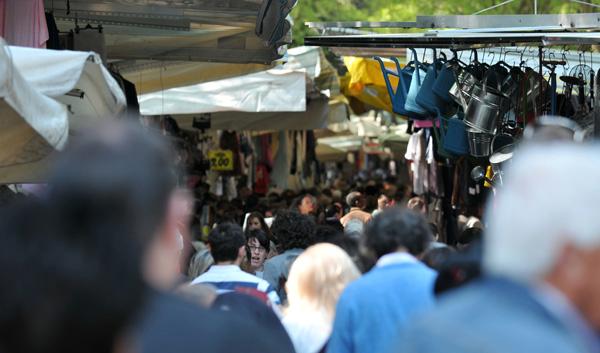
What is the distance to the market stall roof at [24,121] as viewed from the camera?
5.60 m

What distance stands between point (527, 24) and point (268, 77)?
249 inches

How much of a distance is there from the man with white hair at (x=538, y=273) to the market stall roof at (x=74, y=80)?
4058mm

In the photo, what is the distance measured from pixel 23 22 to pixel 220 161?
12.6 m

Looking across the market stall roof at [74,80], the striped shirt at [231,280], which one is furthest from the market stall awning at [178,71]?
the striped shirt at [231,280]

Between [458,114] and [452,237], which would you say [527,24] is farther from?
[452,237]

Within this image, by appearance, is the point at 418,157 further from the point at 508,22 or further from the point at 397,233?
the point at 397,233

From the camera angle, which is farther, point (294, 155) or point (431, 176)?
point (294, 155)

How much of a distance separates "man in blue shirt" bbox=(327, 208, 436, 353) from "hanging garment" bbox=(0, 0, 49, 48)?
3462 mm

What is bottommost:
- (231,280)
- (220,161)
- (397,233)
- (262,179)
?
(262,179)

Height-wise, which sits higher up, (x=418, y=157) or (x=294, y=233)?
(x=294, y=233)

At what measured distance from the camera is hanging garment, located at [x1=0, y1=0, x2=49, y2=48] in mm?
7773

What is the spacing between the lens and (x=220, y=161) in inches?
802

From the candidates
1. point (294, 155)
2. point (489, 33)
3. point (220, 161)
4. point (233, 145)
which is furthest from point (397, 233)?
point (294, 155)

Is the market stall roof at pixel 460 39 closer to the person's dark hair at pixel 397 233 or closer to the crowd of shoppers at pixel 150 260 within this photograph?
the person's dark hair at pixel 397 233
